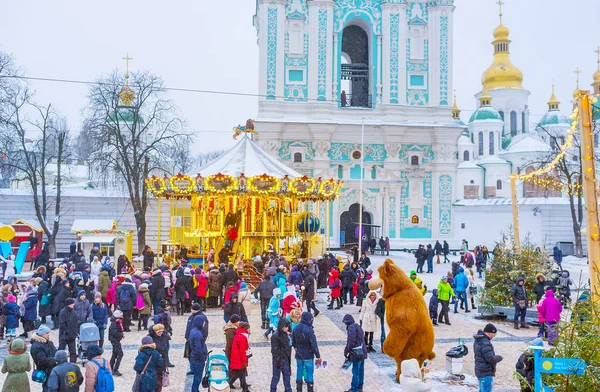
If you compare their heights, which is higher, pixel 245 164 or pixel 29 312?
pixel 245 164

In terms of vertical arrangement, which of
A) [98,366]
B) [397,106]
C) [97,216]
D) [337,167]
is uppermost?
[397,106]

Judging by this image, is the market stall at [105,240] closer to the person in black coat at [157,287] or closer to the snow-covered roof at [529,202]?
the person in black coat at [157,287]

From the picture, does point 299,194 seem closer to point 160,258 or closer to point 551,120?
point 160,258

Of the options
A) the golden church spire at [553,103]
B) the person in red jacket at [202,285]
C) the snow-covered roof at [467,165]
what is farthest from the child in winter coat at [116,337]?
the golden church spire at [553,103]

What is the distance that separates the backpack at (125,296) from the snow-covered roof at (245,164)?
34.9 feet

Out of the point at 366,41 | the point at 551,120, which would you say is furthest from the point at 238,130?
the point at 551,120

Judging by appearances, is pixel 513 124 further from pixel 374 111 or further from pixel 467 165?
pixel 374 111

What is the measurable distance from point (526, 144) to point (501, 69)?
360 inches

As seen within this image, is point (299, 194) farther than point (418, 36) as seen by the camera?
No

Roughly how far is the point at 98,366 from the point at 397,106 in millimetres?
31494

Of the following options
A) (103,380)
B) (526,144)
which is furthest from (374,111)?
(526,144)

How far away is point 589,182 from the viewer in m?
8.90

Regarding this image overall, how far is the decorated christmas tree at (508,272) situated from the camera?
15898 millimetres

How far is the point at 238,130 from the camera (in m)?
27.1
